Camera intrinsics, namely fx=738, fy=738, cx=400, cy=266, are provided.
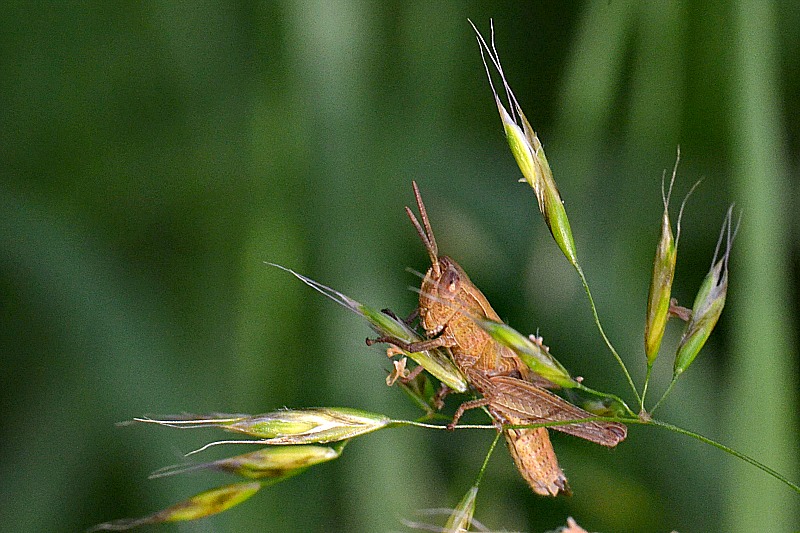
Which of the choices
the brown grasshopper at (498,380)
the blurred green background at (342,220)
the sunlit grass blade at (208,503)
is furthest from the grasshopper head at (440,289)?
the blurred green background at (342,220)

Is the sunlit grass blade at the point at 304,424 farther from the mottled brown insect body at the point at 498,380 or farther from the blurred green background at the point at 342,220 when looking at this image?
the blurred green background at the point at 342,220

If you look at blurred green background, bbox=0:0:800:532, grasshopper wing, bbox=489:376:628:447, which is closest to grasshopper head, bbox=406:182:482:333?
grasshopper wing, bbox=489:376:628:447

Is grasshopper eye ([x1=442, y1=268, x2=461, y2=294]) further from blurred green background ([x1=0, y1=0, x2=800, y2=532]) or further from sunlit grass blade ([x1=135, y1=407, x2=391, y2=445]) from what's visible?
blurred green background ([x1=0, y1=0, x2=800, y2=532])

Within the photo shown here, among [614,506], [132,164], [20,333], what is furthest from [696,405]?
[20,333]

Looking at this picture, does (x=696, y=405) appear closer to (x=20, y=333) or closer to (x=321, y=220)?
(x=321, y=220)

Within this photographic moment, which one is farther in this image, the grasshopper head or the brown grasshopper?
the grasshopper head

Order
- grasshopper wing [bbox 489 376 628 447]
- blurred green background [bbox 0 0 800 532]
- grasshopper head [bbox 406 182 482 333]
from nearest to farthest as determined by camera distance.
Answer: grasshopper wing [bbox 489 376 628 447], grasshopper head [bbox 406 182 482 333], blurred green background [bbox 0 0 800 532]

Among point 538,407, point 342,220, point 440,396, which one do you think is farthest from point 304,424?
point 342,220

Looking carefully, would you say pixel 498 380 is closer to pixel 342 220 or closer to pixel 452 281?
pixel 452 281

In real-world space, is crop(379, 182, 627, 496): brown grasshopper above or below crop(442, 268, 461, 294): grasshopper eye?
below
